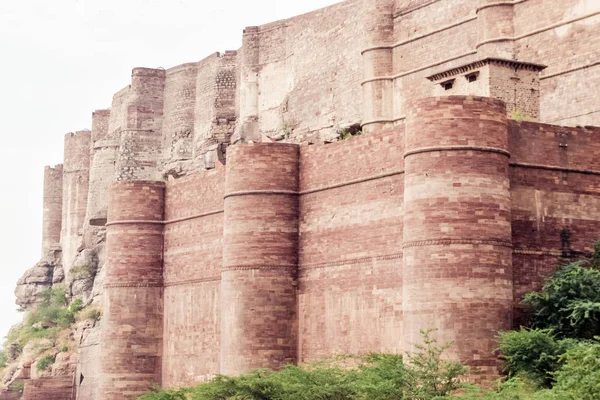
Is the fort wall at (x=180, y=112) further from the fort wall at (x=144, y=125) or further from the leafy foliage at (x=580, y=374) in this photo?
the leafy foliage at (x=580, y=374)

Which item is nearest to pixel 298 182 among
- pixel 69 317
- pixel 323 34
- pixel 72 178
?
pixel 323 34

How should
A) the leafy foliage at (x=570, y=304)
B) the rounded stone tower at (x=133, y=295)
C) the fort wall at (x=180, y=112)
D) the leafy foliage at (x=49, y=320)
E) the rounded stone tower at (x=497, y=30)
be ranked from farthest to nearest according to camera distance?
1. the fort wall at (x=180, y=112)
2. the leafy foliage at (x=49, y=320)
3. the rounded stone tower at (x=497, y=30)
4. the rounded stone tower at (x=133, y=295)
5. the leafy foliage at (x=570, y=304)

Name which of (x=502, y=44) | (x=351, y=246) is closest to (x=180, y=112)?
(x=502, y=44)

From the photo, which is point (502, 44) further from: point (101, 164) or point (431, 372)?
point (101, 164)

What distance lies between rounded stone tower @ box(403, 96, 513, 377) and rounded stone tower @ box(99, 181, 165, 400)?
385 inches

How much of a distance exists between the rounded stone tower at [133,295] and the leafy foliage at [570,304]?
10.9 m

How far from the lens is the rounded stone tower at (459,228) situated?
69.3 ft

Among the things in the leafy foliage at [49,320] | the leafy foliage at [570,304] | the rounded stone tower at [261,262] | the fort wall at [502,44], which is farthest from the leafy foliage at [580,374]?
the leafy foliage at [49,320]

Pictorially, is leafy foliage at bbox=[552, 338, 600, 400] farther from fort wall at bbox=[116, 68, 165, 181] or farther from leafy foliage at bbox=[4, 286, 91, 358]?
fort wall at bbox=[116, 68, 165, 181]

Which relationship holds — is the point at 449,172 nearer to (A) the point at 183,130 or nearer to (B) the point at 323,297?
(B) the point at 323,297

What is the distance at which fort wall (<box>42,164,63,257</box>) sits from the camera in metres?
57.9

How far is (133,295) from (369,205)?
26.9ft

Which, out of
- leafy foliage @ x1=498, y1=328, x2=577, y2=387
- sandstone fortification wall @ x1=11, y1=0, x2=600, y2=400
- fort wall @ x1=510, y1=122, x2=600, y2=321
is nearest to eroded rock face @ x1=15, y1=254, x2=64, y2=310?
sandstone fortification wall @ x1=11, y1=0, x2=600, y2=400

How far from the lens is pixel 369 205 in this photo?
945 inches
